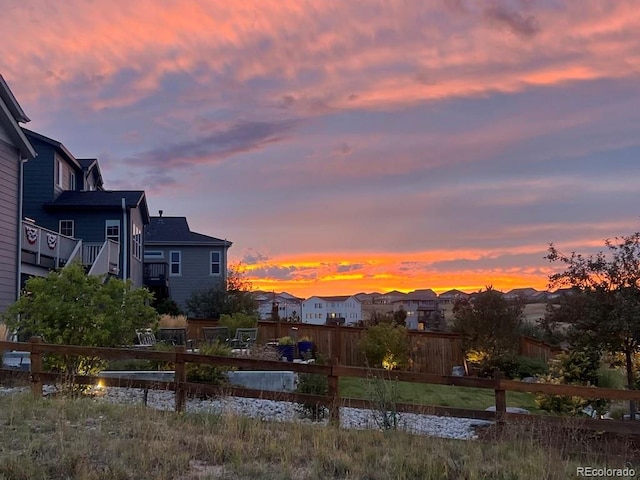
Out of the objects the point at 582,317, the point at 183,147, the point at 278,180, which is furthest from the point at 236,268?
the point at 582,317

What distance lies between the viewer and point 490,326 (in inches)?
834

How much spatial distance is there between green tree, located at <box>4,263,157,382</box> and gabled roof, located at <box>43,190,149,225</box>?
15.6m

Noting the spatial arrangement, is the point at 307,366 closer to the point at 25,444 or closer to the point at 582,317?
the point at 25,444

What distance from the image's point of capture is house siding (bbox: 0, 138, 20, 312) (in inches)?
716

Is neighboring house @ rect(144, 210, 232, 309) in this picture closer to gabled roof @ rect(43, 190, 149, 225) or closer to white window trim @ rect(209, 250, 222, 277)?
white window trim @ rect(209, 250, 222, 277)

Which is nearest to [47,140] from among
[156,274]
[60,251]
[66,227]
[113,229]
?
[66,227]

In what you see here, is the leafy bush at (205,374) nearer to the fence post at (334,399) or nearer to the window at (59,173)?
the fence post at (334,399)

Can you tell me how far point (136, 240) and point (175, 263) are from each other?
20.2 feet

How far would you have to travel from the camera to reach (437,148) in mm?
18406

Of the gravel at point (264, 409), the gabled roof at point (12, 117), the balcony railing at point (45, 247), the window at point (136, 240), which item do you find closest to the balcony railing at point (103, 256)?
the balcony railing at point (45, 247)

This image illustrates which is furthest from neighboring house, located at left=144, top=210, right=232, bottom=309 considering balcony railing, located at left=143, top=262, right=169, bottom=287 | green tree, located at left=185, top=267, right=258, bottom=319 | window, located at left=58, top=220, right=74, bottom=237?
window, located at left=58, top=220, right=74, bottom=237

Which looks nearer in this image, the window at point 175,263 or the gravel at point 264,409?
the gravel at point 264,409

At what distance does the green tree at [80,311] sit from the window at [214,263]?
78.3ft

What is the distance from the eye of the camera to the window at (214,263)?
36625 millimetres
